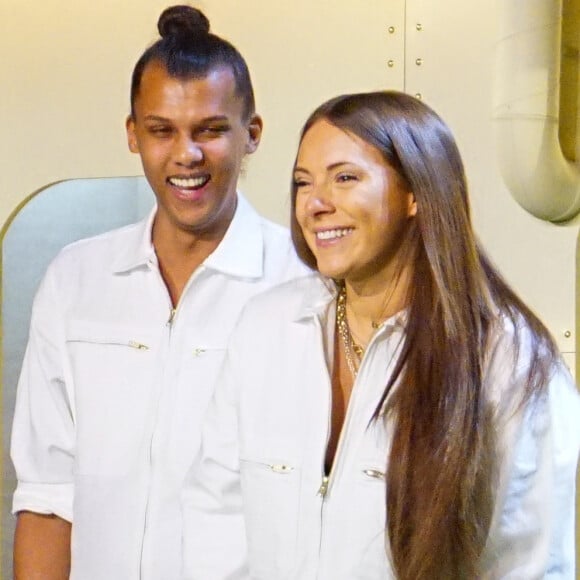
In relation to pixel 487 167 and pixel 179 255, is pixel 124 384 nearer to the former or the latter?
pixel 179 255

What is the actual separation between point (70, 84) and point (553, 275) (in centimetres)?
86

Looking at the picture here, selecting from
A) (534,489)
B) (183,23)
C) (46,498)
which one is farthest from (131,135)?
(534,489)

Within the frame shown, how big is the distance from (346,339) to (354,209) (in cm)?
19

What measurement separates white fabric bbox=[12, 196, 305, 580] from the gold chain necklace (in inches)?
6.2

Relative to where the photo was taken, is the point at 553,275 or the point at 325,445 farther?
the point at 553,275

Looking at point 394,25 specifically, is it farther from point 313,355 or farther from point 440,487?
point 440,487

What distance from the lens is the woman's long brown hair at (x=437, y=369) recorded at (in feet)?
4.59

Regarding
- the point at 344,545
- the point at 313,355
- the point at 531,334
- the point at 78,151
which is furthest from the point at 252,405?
the point at 78,151

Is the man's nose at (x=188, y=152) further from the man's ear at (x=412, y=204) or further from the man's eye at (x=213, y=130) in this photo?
the man's ear at (x=412, y=204)

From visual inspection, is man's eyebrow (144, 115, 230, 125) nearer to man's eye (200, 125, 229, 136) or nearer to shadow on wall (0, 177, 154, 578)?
man's eye (200, 125, 229, 136)

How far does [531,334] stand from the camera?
1461mm

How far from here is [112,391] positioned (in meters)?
1.79

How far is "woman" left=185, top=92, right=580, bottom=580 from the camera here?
1.41 metres

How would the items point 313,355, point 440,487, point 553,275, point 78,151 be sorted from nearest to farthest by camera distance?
point 440,487, point 313,355, point 553,275, point 78,151
